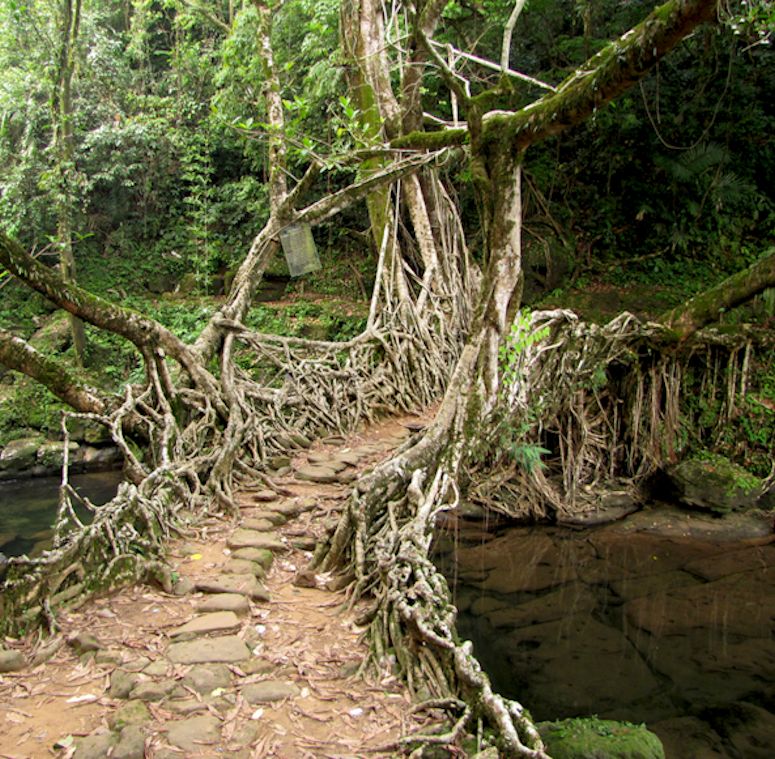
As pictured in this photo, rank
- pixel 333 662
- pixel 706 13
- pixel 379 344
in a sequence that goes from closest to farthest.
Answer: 1. pixel 333 662
2. pixel 706 13
3. pixel 379 344

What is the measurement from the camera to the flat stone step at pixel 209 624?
3100 millimetres

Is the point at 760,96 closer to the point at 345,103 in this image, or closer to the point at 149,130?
the point at 345,103

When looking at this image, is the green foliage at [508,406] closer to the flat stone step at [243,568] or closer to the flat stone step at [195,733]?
the flat stone step at [243,568]

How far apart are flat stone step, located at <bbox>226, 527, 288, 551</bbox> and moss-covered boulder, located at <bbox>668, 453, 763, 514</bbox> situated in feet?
13.4

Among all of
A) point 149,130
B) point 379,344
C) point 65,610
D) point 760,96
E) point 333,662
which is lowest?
point 333,662

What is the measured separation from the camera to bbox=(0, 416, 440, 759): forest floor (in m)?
2.36

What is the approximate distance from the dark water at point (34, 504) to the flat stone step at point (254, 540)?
2883 mm

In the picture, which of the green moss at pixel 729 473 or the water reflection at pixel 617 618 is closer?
the water reflection at pixel 617 618

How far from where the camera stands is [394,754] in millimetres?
2301

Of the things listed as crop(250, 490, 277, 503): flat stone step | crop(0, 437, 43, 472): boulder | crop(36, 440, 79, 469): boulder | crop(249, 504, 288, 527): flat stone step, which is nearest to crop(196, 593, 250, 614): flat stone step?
crop(249, 504, 288, 527): flat stone step

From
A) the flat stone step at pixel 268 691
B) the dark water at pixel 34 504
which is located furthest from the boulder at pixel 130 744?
the dark water at pixel 34 504

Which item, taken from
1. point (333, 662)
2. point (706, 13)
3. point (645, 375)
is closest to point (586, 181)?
point (645, 375)

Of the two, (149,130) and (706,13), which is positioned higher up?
(149,130)

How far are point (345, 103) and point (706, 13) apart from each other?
8.23ft
